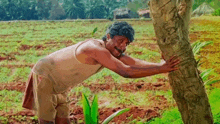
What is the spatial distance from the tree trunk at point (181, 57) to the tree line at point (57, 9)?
79.3ft

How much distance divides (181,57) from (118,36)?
0.50 metres

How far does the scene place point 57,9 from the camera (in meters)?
27.6

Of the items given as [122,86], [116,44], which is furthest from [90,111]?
[122,86]

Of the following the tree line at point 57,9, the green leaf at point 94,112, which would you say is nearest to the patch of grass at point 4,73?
the green leaf at point 94,112

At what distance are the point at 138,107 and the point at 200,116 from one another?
195 centimetres

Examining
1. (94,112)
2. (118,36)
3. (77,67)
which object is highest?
(118,36)

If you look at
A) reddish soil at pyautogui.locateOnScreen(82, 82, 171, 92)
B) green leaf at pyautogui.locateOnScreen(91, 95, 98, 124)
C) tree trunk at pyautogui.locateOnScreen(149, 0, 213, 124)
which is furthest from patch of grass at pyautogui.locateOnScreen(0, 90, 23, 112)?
tree trunk at pyautogui.locateOnScreen(149, 0, 213, 124)

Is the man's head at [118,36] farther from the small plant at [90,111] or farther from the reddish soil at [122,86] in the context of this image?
the reddish soil at [122,86]

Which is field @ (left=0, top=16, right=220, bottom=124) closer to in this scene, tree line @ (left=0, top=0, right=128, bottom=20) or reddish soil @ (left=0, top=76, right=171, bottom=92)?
reddish soil @ (left=0, top=76, right=171, bottom=92)

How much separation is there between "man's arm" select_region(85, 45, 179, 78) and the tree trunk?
0.08 metres

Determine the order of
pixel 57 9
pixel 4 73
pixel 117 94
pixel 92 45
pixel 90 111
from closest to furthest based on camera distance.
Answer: pixel 92 45 < pixel 90 111 < pixel 117 94 < pixel 4 73 < pixel 57 9

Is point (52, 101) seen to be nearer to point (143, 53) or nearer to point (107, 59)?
point (107, 59)

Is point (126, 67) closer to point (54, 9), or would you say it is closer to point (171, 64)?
point (171, 64)

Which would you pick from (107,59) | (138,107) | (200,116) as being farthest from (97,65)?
(138,107)
